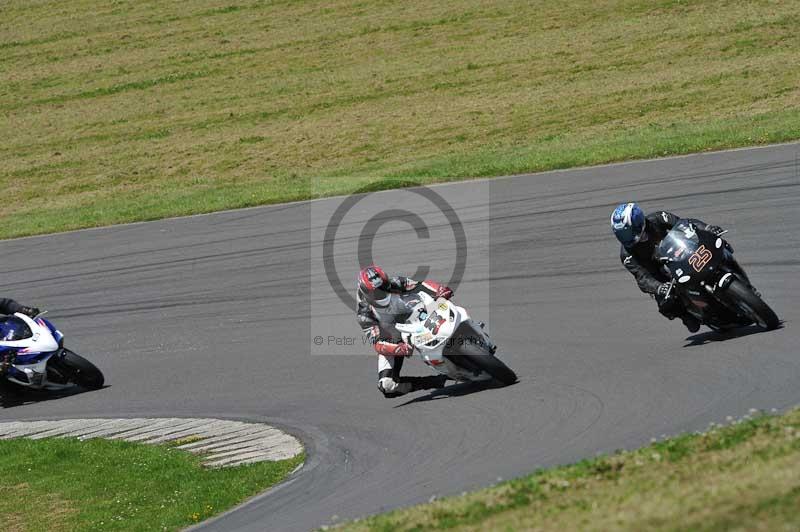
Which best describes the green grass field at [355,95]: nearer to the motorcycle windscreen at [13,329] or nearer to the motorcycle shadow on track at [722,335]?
the motorcycle windscreen at [13,329]

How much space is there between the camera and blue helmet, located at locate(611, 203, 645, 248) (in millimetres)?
12445

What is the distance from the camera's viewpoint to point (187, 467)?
12094 millimetres

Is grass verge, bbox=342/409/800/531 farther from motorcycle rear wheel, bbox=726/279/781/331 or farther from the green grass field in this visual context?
the green grass field

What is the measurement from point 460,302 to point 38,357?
19.3ft

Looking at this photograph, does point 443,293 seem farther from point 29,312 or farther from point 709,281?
point 29,312

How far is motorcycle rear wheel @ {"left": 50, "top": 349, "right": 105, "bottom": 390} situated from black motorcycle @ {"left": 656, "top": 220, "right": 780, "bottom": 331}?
26.8 ft

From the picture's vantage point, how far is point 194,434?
1334 cm

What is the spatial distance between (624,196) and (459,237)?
2993 mm

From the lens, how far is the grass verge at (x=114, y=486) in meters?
10.8

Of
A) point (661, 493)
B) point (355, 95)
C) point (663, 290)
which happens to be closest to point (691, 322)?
point (663, 290)

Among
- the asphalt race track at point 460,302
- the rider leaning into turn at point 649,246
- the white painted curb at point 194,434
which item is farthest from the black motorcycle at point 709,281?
the white painted curb at point 194,434

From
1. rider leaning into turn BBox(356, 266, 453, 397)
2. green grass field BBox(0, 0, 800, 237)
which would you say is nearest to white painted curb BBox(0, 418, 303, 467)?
rider leaning into turn BBox(356, 266, 453, 397)

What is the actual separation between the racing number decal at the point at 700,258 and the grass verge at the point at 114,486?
14.9ft

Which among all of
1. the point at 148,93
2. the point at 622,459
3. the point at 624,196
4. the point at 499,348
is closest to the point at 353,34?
the point at 148,93
